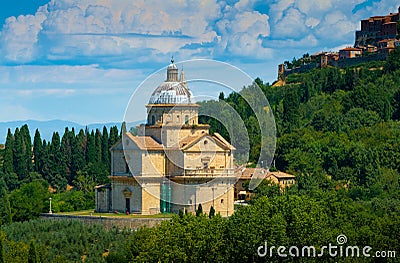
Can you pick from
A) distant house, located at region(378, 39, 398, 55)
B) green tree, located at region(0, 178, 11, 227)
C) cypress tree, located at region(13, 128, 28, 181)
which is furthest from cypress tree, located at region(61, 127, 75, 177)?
distant house, located at region(378, 39, 398, 55)

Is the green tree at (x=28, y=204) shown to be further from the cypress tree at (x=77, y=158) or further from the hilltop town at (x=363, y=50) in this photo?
the hilltop town at (x=363, y=50)

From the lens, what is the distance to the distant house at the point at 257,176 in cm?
5825

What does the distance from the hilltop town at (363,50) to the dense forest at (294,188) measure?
8.57 feet

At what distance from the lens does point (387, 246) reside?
109 ft

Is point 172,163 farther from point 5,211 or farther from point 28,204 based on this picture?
point 5,211

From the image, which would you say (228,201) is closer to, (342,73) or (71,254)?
(71,254)

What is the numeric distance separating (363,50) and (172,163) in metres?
49.2

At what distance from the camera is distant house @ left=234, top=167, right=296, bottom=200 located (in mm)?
58250

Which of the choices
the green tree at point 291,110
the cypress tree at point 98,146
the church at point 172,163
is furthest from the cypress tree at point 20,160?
the church at point 172,163

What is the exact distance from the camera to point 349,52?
312 ft

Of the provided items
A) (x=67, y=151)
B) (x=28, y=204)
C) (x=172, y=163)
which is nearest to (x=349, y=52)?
(x=67, y=151)

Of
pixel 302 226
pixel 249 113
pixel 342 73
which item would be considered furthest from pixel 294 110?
pixel 302 226

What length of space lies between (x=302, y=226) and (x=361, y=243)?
85.8 inches

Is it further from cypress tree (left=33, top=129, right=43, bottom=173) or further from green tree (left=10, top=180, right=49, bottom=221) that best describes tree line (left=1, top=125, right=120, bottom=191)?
green tree (left=10, top=180, right=49, bottom=221)
